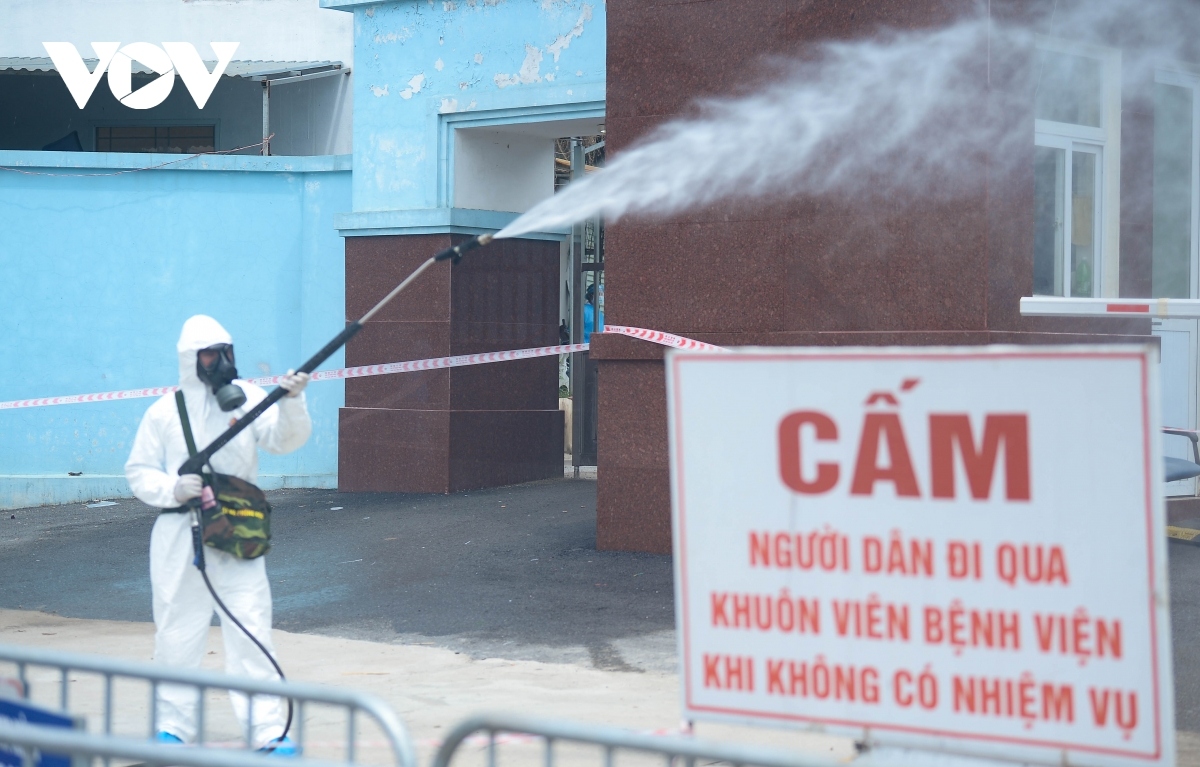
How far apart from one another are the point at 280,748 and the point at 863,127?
546 cm

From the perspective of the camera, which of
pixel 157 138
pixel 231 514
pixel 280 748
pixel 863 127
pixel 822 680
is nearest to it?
pixel 822 680

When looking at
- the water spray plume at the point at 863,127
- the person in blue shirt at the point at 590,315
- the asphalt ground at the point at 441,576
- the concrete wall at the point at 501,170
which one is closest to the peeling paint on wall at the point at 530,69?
the concrete wall at the point at 501,170

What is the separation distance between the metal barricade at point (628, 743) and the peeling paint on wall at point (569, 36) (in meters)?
9.59

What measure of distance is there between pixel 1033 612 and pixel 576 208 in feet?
18.8

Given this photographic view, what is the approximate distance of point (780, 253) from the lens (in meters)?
9.02

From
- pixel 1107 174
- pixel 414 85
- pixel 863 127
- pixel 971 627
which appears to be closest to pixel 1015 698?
pixel 971 627

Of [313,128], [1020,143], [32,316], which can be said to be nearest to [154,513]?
[32,316]

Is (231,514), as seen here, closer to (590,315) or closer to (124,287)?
(124,287)

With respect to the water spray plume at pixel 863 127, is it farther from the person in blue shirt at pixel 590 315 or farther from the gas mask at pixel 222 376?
the person in blue shirt at pixel 590 315

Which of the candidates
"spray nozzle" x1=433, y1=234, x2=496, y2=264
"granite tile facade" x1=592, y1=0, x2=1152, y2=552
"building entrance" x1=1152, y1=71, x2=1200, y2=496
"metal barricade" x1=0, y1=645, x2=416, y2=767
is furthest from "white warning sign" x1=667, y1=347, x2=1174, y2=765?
"building entrance" x1=1152, y1=71, x2=1200, y2=496

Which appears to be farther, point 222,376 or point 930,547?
point 222,376

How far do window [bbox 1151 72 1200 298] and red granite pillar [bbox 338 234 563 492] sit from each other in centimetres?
565

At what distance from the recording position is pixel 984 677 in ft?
9.34

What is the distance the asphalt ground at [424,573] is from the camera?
7.62 m
